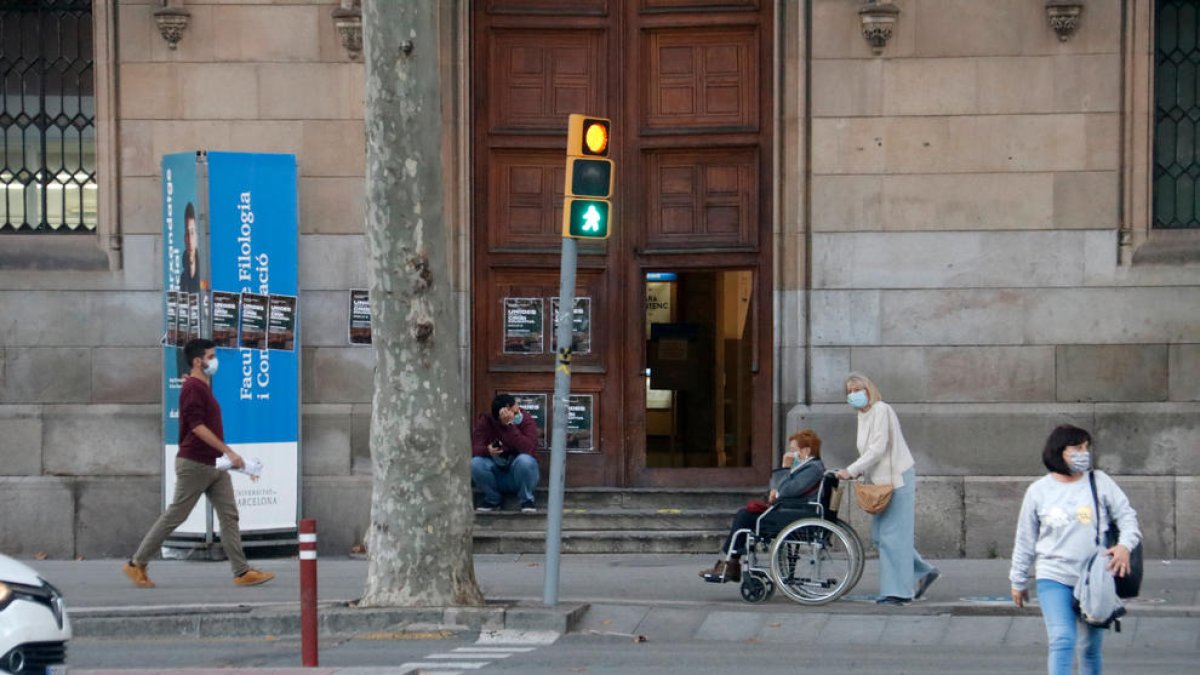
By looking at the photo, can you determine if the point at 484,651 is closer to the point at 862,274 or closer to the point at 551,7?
the point at 862,274

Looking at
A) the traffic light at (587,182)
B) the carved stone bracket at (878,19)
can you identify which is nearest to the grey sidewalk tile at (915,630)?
the traffic light at (587,182)

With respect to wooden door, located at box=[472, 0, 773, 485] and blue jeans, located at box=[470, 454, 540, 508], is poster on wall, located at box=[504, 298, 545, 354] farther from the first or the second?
blue jeans, located at box=[470, 454, 540, 508]

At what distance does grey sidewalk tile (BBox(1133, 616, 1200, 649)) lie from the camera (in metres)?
12.1

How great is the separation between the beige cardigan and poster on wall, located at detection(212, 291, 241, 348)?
19.1 ft

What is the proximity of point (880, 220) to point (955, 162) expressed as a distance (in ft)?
2.74

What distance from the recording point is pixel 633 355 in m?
17.3

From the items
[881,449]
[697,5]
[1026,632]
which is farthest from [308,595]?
[697,5]

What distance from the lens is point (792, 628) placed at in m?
12.7

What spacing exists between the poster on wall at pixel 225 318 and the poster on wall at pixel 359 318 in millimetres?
1061

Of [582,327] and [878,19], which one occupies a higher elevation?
[878,19]

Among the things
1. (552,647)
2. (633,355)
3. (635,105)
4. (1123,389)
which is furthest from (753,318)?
(552,647)

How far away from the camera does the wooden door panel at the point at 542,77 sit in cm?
1727

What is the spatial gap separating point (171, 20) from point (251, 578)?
5344mm

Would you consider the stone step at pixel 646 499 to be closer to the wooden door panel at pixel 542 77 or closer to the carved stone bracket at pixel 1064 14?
the wooden door panel at pixel 542 77
